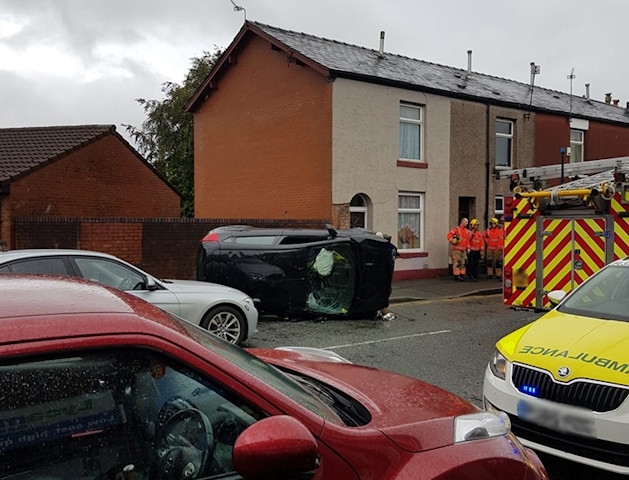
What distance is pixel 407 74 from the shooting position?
18203 millimetres

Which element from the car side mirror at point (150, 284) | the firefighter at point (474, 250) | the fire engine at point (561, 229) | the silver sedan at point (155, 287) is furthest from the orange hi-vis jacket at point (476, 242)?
the car side mirror at point (150, 284)

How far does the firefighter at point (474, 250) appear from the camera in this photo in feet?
55.9

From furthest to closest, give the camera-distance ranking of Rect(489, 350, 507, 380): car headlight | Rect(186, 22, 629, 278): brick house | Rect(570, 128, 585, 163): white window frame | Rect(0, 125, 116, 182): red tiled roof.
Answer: Rect(570, 128, 585, 163): white window frame < Rect(186, 22, 629, 278): brick house < Rect(0, 125, 116, 182): red tiled roof < Rect(489, 350, 507, 380): car headlight

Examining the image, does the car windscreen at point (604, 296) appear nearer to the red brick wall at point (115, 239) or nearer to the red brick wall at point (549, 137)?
the red brick wall at point (115, 239)

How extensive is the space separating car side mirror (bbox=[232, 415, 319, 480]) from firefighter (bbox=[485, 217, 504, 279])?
52.3 ft

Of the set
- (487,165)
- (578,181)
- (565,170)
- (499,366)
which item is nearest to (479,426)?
(499,366)

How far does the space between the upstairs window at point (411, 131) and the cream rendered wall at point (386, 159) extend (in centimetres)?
20

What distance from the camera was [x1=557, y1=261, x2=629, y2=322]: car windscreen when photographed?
491cm

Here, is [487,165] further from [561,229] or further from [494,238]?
[561,229]

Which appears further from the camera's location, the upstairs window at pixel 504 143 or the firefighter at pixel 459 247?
the upstairs window at pixel 504 143

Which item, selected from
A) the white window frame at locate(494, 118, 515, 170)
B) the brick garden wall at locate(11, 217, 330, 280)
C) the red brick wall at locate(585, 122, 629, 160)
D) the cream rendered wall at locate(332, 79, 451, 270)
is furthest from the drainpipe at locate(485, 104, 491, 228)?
the brick garden wall at locate(11, 217, 330, 280)

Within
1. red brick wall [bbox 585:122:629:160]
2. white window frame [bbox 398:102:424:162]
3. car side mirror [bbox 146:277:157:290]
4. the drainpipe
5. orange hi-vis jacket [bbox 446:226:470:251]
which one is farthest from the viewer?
red brick wall [bbox 585:122:629:160]

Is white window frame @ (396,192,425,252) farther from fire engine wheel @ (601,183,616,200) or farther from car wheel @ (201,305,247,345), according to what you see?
car wheel @ (201,305,247,345)

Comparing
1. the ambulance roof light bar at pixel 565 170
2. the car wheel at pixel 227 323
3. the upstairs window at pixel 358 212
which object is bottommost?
the car wheel at pixel 227 323
